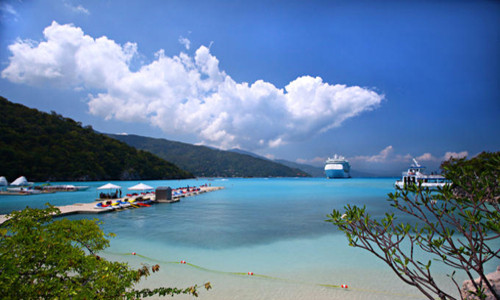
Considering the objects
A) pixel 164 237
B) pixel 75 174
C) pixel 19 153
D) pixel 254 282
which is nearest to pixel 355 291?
pixel 254 282

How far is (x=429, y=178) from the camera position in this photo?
168 feet

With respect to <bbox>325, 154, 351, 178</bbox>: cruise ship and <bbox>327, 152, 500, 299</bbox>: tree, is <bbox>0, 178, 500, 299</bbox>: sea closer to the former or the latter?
<bbox>327, 152, 500, 299</bbox>: tree

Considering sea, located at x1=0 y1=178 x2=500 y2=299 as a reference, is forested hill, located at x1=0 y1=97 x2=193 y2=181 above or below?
above

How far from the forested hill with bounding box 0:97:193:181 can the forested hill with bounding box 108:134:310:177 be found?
2590 inches

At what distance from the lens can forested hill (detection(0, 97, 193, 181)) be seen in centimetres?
5988

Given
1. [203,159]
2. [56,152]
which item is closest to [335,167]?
[203,159]

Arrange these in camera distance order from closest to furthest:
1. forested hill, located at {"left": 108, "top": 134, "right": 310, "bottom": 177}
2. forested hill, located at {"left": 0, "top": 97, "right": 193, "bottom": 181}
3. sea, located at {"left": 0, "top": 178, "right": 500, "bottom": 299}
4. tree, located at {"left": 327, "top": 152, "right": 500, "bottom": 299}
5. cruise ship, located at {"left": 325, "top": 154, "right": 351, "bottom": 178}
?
tree, located at {"left": 327, "top": 152, "right": 500, "bottom": 299}, sea, located at {"left": 0, "top": 178, "right": 500, "bottom": 299}, forested hill, located at {"left": 0, "top": 97, "right": 193, "bottom": 181}, cruise ship, located at {"left": 325, "top": 154, "right": 351, "bottom": 178}, forested hill, located at {"left": 108, "top": 134, "right": 310, "bottom": 177}

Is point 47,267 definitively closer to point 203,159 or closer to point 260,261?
point 260,261

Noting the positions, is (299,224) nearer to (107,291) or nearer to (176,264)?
(176,264)

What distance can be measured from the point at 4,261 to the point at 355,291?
22.6 feet

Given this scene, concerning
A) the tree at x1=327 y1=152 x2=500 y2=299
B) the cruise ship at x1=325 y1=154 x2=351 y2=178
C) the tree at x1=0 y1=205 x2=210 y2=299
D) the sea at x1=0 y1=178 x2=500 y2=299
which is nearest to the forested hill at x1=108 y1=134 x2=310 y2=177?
→ the cruise ship at x1=325 y1=154 x2=351 y2=178

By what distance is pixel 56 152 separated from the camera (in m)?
68.9

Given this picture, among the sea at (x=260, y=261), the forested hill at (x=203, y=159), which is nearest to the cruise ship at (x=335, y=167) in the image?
the forested hill at (x=203, y=159)

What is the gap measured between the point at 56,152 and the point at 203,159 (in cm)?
10743
